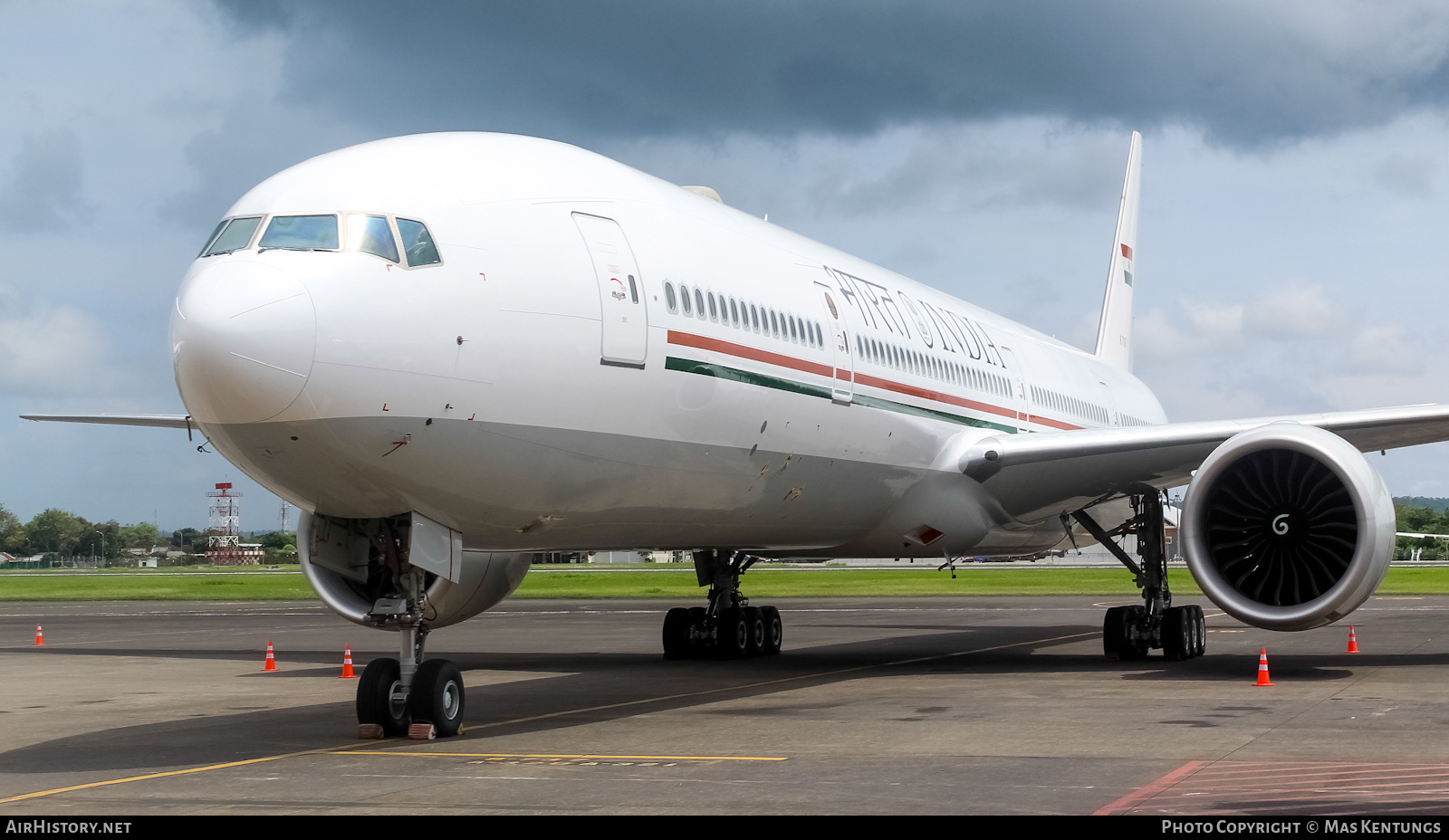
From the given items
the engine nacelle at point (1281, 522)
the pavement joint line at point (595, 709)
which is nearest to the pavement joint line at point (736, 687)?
the pavement joint line at point (595, 709)

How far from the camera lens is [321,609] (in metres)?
36.0

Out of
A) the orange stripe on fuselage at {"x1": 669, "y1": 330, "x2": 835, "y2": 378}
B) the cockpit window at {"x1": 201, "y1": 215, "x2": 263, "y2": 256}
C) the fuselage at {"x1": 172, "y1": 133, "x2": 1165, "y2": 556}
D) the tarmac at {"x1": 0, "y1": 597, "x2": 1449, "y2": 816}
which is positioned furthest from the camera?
the orange stripe on fuselage at {"x1": 669, "y1": 330, "x2": 835, "y2": 378}

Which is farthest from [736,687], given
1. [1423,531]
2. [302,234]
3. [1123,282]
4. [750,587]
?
[1423,531]

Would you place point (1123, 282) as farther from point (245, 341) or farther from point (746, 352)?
point (245, 341)

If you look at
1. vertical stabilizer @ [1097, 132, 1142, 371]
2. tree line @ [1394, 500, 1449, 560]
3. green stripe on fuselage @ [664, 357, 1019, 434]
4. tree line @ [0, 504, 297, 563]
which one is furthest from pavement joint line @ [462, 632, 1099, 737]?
tree line @ [0, 504, 297, 563]

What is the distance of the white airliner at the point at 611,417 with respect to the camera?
8703 millimetres

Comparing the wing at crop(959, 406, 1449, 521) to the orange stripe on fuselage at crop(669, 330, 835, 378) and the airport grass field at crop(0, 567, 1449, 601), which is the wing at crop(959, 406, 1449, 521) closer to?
the orange stripe on fuselage at crop(669, 330, 835, 378)

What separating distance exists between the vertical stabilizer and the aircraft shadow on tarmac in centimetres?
697

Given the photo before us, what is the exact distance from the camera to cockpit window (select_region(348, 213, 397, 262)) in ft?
29.3

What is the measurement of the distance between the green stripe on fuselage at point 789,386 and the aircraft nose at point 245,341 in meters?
3.08

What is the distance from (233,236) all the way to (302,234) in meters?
0.49

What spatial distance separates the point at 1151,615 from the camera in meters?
17.4

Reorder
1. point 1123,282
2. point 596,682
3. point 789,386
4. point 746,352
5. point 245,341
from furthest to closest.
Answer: point 1123,282, point 596,682, point 789,386, point 746,352, point 245,341
